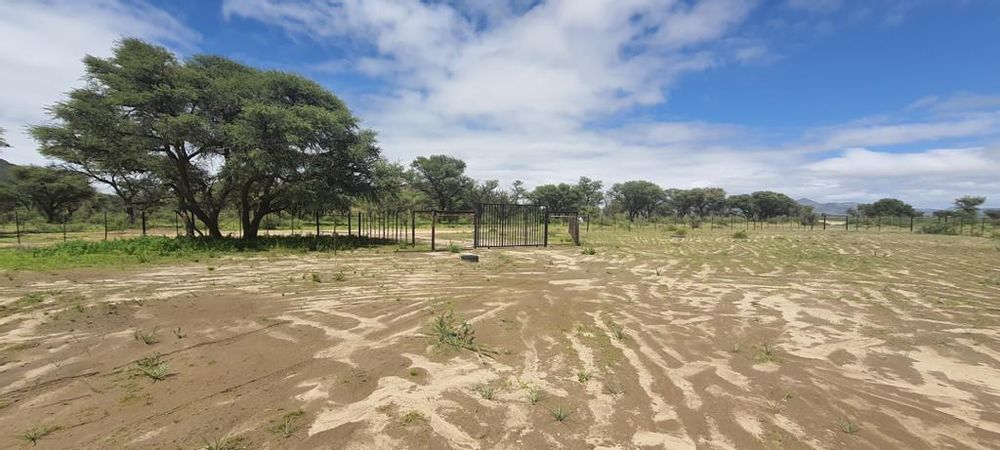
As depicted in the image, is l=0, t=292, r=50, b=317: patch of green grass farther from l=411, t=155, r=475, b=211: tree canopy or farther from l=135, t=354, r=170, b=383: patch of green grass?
l=411, t=155, r=475, b=211: tree canopy

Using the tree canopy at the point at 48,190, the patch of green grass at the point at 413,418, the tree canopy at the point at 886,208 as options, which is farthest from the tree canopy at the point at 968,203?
the tree canopy at the point at 48,190


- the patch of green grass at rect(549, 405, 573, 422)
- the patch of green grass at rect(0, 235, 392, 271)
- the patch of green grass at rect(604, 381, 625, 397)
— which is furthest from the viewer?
the patch of green grass at rect(0, 235, 392, 271)

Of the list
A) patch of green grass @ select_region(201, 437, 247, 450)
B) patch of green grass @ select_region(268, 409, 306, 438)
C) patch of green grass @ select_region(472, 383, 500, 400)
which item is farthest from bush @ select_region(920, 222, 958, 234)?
patch of green grass @ select_region(201, 437, 247, 450)

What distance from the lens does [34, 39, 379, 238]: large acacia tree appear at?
14922 mm

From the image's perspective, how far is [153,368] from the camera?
13.6ft

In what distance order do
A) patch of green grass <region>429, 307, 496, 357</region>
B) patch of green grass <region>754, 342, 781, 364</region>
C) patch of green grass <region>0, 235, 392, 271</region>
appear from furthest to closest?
patch of green grass <region>0, 235, 392, 271</region>, patch of green grass <region>429, 307, 496, 357</region>, patch of green grass <region>754, 342, 781, 364</region>

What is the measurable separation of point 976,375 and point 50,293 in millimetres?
12495

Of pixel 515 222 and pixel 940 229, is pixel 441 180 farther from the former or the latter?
pixel 940 229

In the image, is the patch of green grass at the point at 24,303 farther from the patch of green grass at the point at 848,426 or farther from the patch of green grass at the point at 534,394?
the patch of green grass at the point at 848,426

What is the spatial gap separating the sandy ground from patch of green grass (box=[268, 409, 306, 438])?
14 millimetres

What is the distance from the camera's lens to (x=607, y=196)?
7506 cm

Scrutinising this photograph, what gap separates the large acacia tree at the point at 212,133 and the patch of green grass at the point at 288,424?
44.5ft

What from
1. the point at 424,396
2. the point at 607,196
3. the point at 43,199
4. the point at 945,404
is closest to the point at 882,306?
the point at 945,404

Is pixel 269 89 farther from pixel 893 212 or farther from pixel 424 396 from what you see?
pixel 893 212
